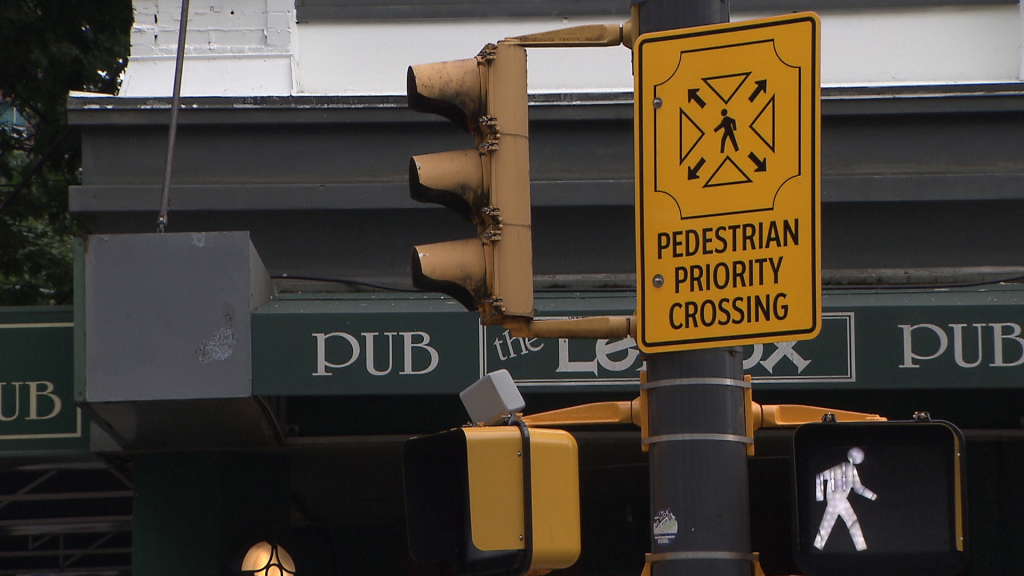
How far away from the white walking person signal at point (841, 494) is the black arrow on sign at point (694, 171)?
900 mm

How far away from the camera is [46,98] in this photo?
1120cm

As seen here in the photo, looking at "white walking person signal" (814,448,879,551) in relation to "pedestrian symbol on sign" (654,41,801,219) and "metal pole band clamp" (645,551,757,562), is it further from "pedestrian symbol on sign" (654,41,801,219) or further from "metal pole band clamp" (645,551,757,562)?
"pedestrian symbol on sign" (654,41,801,219)

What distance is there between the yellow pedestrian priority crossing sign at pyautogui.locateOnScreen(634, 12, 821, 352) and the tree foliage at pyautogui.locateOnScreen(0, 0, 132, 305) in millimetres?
7835

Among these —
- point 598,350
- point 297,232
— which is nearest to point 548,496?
point 598,350

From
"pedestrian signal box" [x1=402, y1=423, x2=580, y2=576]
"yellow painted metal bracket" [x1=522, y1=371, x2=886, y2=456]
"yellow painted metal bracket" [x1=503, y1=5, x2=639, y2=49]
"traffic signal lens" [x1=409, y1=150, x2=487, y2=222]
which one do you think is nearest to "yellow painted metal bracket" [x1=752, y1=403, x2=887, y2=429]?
"yellow painted metal bracket" [x1=522, y1=371, x2=886, y2=456]

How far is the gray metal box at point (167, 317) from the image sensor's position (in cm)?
713

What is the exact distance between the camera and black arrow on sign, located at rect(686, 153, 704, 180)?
3.72 m

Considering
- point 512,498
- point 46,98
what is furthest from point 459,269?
point 46,98

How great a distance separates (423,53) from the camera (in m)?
8.74

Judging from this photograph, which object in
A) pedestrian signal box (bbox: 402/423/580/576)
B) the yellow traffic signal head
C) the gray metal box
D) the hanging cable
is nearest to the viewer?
pedestrian signal box (bbox: 402/423/580/576)

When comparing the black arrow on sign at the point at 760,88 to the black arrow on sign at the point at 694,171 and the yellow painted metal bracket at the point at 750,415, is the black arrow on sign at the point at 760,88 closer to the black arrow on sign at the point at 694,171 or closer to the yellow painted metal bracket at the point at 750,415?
the black arrow on sign at the point at 694,171

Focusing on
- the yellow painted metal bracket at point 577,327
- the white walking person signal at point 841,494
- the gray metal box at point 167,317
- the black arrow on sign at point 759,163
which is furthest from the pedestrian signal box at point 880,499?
the gray metal box at point 167,317

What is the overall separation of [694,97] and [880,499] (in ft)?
4.14

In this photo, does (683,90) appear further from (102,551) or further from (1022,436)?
(102,551)
